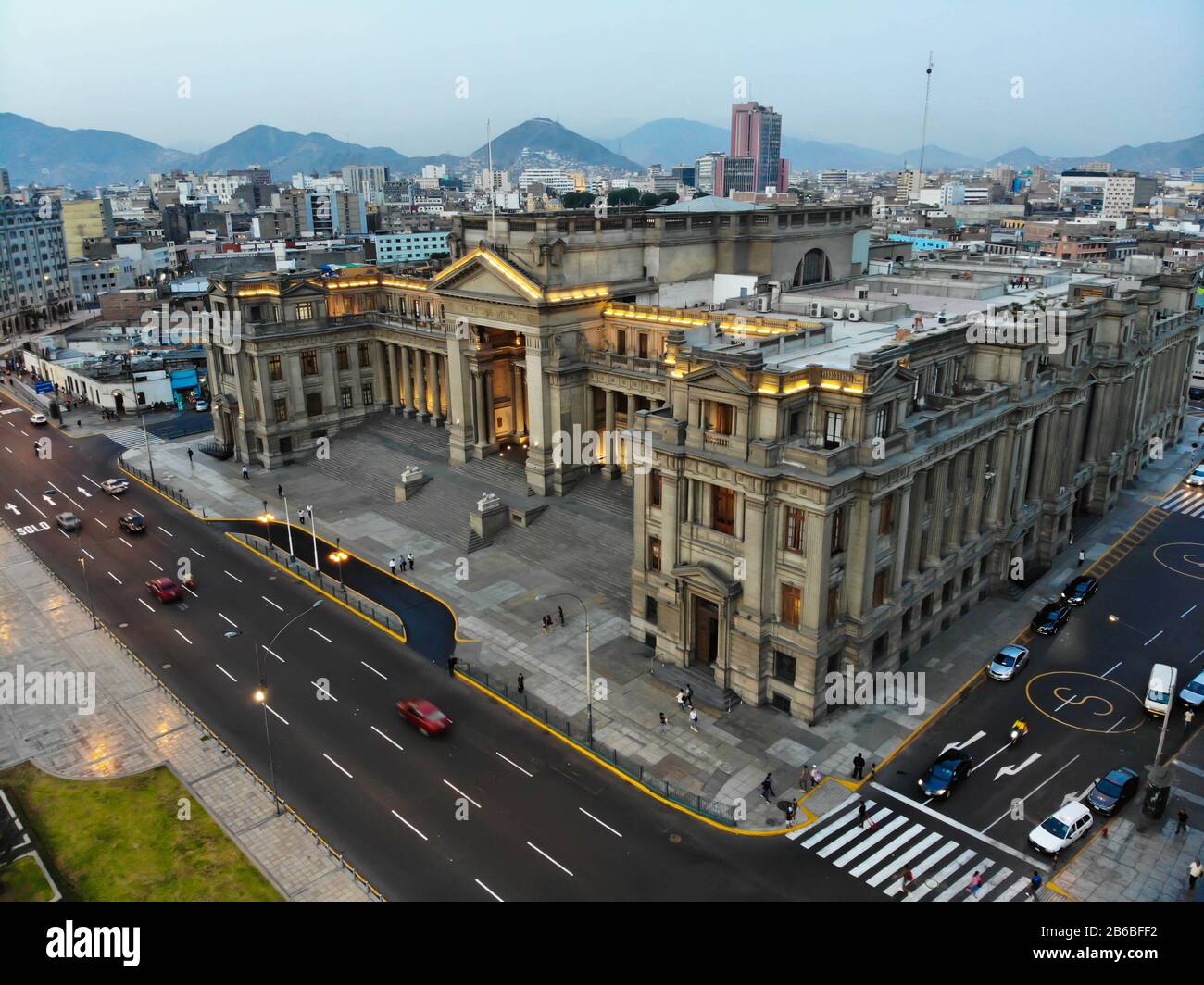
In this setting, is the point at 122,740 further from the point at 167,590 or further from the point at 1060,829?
the point at 1060,829

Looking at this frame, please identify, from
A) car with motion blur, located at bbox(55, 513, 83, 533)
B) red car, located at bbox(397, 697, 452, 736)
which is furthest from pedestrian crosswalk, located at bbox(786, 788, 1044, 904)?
car with motion blur, located at bbox(55, 513, 83, 533)

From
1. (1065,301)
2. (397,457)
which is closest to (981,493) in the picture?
(1065,301)

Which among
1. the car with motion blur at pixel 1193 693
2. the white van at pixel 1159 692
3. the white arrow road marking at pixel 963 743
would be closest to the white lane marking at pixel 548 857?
the white arrow road marking at pixel 963 743

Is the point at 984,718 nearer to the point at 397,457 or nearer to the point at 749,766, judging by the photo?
the point at 749,766

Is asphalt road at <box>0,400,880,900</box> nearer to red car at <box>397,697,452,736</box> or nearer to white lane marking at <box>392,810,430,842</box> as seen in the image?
white lane marking at <box>392,810,430,842</box>

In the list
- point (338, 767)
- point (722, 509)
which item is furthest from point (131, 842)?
point (722, 509)

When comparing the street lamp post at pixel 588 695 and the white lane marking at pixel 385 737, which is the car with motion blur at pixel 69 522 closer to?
the white lane marking at pixel 385 737
